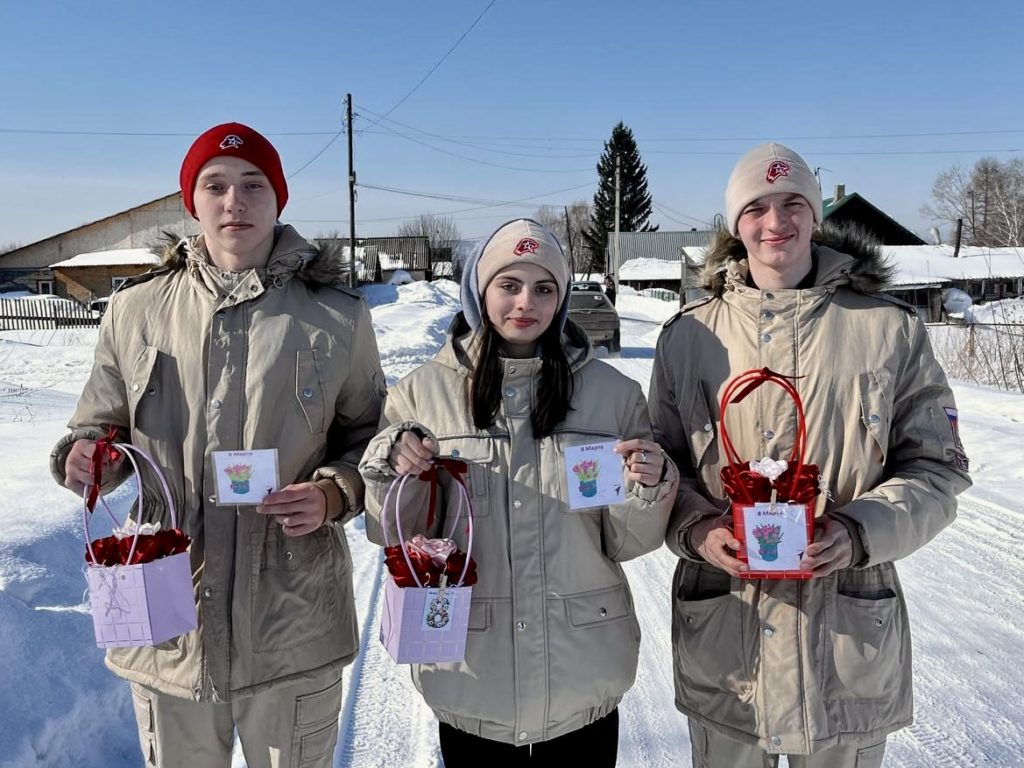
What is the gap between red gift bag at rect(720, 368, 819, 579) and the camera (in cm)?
194

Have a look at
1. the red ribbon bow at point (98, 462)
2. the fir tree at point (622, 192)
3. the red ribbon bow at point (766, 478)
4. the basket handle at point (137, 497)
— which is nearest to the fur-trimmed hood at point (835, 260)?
the red ribbon bow at point (766, 478)

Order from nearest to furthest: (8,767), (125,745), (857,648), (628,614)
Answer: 1. (857,648)
2. (628,614)
3. (8,767)
4. (125,745)

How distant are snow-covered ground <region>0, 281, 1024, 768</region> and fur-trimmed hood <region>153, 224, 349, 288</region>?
1.86 metres

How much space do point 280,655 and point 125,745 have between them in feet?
4.33

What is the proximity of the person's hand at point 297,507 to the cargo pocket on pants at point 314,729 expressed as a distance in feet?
1.92

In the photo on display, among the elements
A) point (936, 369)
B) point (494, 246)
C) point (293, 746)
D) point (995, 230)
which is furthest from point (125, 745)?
point (995, 230)

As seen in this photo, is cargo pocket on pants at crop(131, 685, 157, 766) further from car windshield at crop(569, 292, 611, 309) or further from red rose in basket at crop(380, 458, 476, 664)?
car windshield at crop(569, 292, 611, 309)

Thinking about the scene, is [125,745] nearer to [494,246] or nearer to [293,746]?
[293,746]

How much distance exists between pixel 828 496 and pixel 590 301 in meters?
15.4

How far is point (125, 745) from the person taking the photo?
306cm

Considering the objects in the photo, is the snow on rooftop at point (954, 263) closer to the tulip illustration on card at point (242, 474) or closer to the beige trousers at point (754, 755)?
the beige trousers at point (754, 755)

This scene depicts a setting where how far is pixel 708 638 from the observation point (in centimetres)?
226

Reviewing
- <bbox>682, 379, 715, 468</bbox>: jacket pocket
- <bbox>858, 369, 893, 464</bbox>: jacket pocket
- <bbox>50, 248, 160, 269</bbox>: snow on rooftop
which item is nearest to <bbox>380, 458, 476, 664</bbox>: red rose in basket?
<bbox>682, 379, 715, 468</bbox>: jacket pocket

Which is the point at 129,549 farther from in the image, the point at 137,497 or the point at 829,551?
the point at 829,551
